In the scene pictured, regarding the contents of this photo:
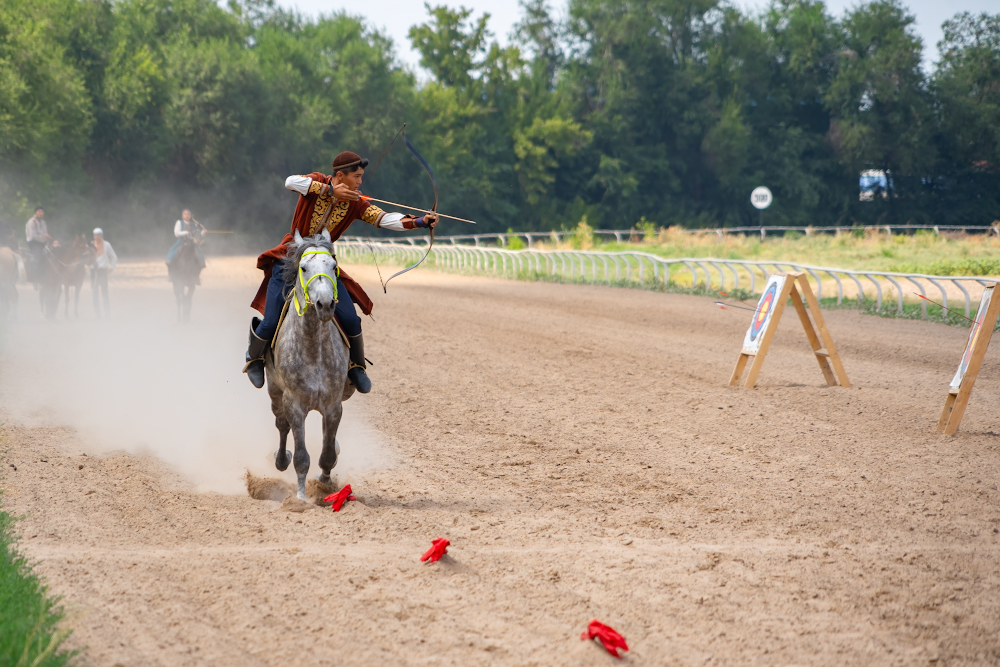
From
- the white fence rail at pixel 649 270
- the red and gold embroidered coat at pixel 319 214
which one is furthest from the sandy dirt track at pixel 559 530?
the white fence rail at pixel 649 270

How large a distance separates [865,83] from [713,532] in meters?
75.1

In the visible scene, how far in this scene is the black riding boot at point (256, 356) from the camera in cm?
691

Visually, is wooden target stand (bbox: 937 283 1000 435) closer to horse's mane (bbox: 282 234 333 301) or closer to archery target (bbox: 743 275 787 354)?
archery target (bbox: 743 275 787 354)

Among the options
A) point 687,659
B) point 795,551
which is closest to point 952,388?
point 795,551

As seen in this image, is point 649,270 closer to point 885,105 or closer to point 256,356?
point 256,356

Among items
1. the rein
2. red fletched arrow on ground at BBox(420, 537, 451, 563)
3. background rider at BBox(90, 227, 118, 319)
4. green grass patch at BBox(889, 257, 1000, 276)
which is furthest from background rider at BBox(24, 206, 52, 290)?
green grass patch at BBox(889, 257, 1000, 276)

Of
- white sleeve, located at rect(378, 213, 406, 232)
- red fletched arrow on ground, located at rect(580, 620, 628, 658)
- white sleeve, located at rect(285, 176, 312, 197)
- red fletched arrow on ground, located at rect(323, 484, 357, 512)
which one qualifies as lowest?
red fletched arrow on ground, located at rect(323, 484, 357, 512)

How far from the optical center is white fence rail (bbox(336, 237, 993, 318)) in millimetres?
19516

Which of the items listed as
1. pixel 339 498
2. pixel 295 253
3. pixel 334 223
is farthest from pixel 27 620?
pixel 334 223

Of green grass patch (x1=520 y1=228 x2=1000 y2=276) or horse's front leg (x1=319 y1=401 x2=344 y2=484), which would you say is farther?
green grass patch (x1=520 y1=228 x2=1000 y2=276)

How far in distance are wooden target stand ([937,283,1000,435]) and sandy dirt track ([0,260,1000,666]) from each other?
7.7 inches

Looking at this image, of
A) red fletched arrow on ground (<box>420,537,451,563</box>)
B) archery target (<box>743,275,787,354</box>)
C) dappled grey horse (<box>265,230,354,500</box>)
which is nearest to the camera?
red fletched arrow on ground (<box>420,537,451,563</box>)

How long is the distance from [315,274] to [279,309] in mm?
1114

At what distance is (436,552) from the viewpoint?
5.16 m
